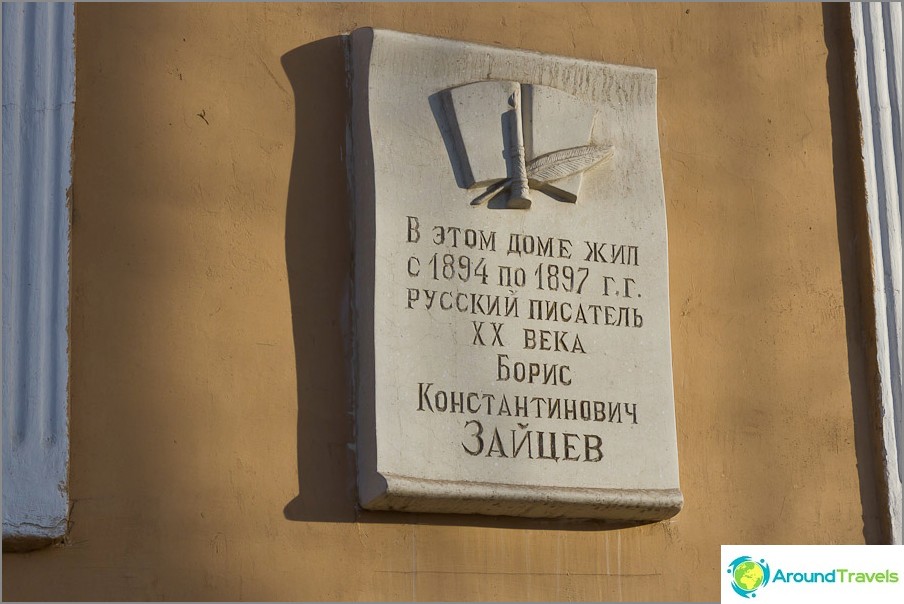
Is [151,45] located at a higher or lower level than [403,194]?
higher

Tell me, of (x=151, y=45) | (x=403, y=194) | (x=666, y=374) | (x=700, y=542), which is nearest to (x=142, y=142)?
(x=151, y=45)

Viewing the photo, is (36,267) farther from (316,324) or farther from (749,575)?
(749,575)

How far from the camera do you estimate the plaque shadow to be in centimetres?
488

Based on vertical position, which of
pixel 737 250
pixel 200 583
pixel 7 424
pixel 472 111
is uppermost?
pixel 472 111

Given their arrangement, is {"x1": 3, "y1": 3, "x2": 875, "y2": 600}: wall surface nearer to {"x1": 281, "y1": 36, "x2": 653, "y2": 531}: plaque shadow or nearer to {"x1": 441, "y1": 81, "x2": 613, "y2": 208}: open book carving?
{"x1": 281, "y1": 36, "x2": 653, "y2": 531}: plaque shadow

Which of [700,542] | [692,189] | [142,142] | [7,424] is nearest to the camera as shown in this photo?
[7,424]

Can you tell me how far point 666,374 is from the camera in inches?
206

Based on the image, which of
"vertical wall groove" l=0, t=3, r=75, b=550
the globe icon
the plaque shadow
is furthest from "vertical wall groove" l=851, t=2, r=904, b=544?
"vertical wall groove" l=0, t=3, r=75, b=550

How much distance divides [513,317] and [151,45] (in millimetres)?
1309

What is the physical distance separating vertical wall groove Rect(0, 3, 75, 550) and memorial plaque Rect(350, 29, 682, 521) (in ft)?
2.76

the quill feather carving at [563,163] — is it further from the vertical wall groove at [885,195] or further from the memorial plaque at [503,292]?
the vertical wall groove at [885,195]

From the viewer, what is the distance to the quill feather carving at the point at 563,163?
5.19 meters

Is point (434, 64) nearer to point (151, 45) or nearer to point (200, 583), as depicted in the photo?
point (151, 45)

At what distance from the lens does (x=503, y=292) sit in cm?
509
